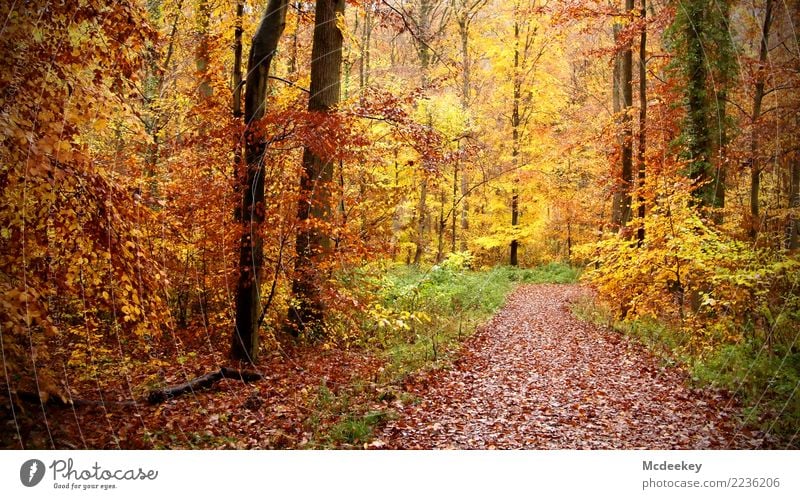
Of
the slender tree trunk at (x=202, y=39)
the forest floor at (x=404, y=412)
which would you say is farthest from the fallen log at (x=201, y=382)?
the slender tree trunk at (x=202, y=39)

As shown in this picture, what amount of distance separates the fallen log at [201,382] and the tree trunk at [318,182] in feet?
5.11

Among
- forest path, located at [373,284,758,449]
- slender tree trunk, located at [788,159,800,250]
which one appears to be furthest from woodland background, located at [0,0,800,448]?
forest path, located at [373,284,758,449]

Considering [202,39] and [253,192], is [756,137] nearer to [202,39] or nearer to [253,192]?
[253,192]

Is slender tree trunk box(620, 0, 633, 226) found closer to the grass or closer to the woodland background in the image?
the woodland background

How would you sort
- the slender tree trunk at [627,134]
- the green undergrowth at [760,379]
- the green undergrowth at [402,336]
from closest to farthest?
the green undergrowth at [760,379], the green undergrowth at [402,336], the slender tree trunk at [627,134]

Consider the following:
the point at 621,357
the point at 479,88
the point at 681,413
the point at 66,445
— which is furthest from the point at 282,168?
the point at 479,88

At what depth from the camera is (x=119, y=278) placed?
391cm

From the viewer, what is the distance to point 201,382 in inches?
199

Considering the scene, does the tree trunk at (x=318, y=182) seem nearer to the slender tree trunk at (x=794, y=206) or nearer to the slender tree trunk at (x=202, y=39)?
the slender tree trunk at (x=202, y=39)

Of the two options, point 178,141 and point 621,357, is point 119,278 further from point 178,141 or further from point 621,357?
point 621,357

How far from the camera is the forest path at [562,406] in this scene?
12.9 feet

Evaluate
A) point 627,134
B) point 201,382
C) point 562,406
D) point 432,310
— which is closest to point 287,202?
point 201,382

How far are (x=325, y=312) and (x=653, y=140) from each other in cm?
764

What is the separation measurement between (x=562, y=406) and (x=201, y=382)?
143 inches
